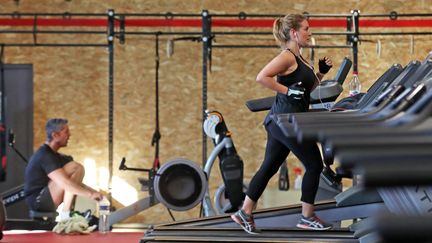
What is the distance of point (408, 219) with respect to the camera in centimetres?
129

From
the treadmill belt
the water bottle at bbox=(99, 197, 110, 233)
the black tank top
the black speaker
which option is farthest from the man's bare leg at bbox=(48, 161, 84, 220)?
the black tank top

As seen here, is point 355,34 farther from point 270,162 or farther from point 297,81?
point 270,162

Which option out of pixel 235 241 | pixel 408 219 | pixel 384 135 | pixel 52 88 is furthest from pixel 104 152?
pixel 408 219

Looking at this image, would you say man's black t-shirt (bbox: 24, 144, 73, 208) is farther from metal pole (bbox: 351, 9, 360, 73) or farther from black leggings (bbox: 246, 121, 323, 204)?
metal pole (bbox: 351, 9, 360, 73)

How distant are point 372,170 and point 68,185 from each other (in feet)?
18.4

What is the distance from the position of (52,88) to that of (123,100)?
2.54ft

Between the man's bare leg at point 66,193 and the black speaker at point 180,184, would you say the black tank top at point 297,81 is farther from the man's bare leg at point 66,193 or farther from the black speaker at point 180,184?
the man's bare leg at point 66,193

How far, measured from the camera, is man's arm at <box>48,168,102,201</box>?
266 inches

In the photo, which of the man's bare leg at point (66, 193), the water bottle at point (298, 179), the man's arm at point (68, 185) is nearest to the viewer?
the man's arm at point (68, 185)

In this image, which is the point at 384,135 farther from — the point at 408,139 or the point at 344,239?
the point at 344,239

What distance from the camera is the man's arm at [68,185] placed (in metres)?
6.76

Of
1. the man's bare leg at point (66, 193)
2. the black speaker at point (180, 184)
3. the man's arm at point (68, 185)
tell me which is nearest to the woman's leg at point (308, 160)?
the black speaker at point (180, 184)

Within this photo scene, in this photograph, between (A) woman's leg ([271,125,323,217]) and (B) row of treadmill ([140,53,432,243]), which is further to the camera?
(A) woman's leg ([271,125,323,217])

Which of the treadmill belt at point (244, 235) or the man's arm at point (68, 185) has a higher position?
the man's arm at point (68, 185)
